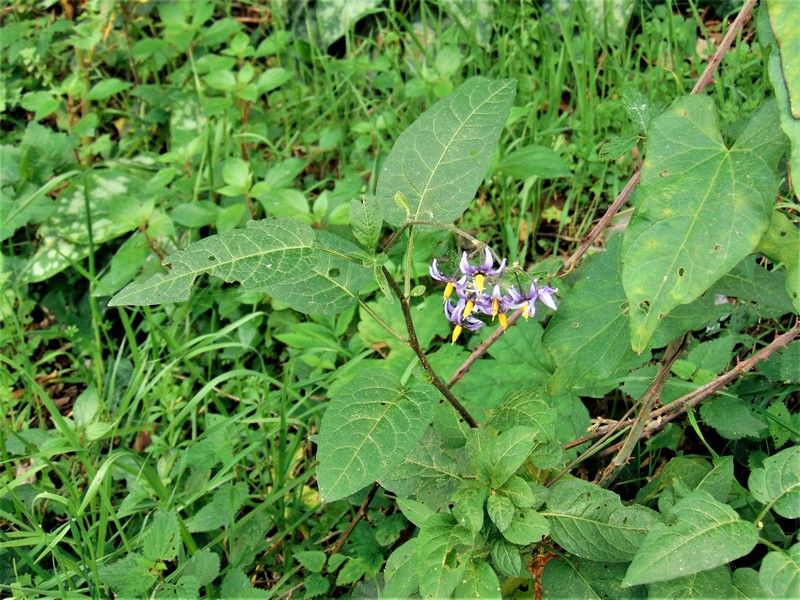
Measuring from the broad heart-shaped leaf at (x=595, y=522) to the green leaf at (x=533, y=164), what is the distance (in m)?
1.25

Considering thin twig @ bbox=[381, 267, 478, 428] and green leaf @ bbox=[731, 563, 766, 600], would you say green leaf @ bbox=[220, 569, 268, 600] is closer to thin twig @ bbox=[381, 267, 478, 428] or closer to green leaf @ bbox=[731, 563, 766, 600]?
thin twig @ bbox=[381, 267, 478, 428]

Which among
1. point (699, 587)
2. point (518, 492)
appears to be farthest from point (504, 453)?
point (699, 587)

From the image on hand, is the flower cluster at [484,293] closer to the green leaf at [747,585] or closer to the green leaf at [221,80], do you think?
the green leaf at [747,585]

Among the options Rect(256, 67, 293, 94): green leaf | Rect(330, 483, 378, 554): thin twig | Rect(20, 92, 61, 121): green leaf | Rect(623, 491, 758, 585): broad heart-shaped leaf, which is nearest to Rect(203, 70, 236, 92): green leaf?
Rect(256, 67, 293, 94): green leaf

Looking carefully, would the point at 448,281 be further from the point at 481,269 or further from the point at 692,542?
the point at 692,542

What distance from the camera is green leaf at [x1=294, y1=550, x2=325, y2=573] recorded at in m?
2.09

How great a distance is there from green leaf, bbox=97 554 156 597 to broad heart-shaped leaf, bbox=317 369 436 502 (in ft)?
2.17

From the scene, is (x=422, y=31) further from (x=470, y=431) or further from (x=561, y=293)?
(x=470, y=431)

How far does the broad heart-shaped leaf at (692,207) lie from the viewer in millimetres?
1368

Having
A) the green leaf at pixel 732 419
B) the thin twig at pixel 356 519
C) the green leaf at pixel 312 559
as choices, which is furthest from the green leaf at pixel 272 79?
the green leaf at pixel 732 419

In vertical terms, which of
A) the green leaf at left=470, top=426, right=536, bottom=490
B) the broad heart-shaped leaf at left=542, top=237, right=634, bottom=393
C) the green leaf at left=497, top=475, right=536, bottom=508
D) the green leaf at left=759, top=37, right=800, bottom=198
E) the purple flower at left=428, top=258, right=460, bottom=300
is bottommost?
the green leaf at left=497, top=475, right=536, bottom=508

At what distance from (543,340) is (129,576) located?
3.48 feet

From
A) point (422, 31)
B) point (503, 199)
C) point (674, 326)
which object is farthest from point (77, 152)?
point (674, 326)

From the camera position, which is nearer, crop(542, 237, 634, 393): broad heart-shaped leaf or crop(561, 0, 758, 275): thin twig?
crop(561, 0, 758, 275): thin twig
